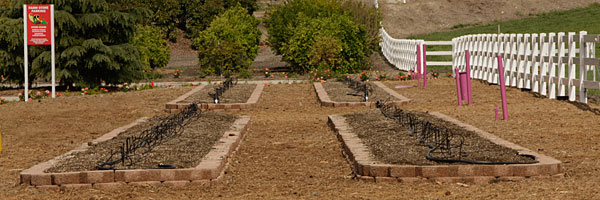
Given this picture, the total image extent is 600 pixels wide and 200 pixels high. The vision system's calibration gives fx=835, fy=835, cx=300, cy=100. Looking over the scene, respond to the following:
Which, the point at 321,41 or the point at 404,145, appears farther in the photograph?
the point at 321,41

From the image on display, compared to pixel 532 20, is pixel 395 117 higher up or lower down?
lower down

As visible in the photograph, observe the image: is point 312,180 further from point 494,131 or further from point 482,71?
point 482,71

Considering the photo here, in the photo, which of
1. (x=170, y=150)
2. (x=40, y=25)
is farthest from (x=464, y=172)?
(x=40, y=25)

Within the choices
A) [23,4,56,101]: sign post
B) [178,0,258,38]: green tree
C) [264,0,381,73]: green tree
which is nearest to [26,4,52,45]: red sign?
[23,4,56,101]: sign post

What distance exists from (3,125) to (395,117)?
597 cm

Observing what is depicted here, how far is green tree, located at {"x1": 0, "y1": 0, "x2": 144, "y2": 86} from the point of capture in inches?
823

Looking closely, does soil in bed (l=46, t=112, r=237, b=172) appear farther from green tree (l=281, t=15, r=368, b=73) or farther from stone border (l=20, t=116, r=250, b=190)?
green tree (l=281, t=15, r=368, b=73)

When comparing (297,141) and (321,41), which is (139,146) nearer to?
(297,141)

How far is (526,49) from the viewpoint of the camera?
56.3 feet

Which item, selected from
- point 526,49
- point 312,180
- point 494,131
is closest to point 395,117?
point 494,131

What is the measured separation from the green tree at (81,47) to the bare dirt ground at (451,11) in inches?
1907

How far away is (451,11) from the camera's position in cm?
7500

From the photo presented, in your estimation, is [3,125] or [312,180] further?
[3,125]

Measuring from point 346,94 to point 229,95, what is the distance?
2.35m
